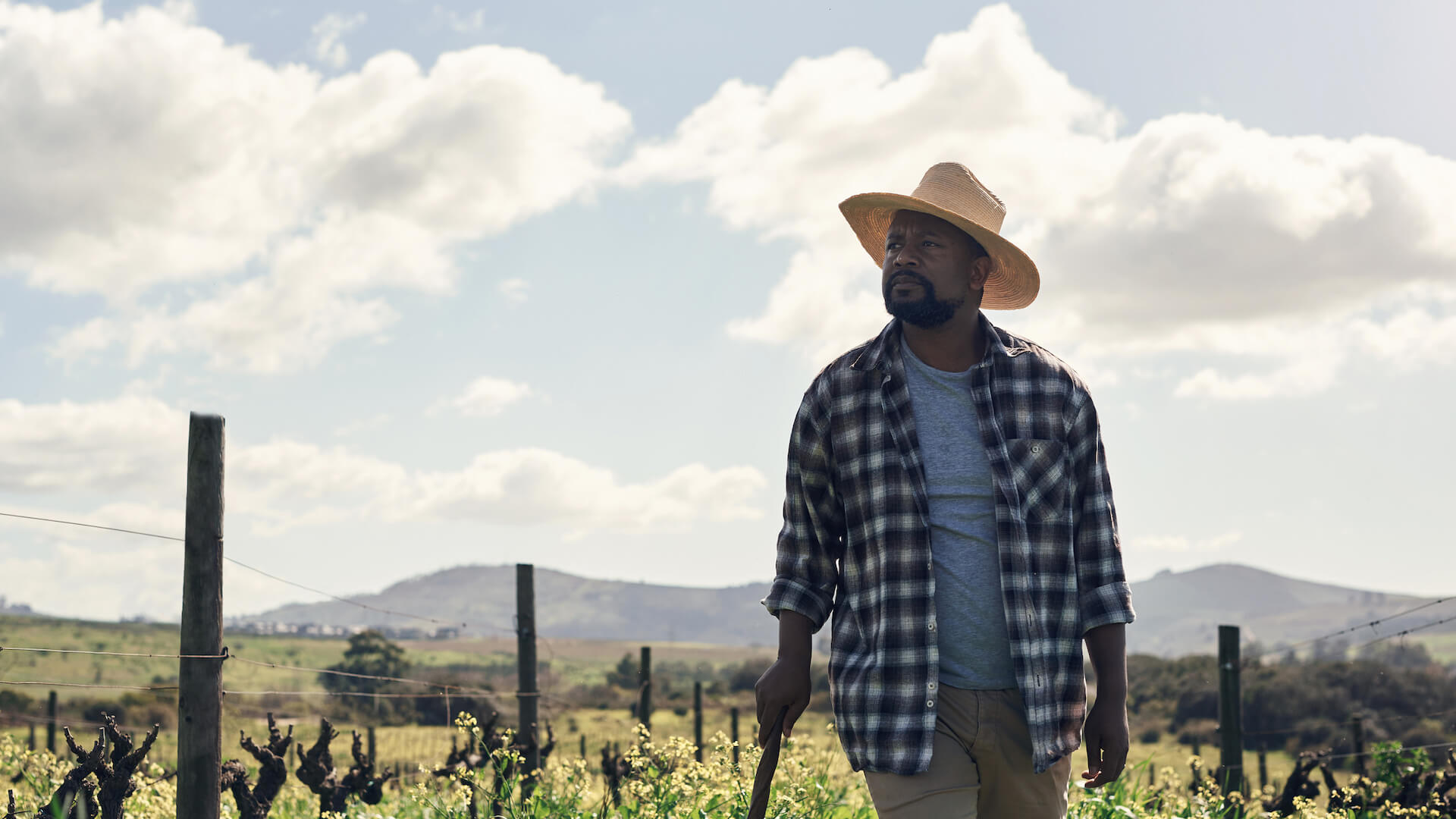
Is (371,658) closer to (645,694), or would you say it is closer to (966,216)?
(645,694)

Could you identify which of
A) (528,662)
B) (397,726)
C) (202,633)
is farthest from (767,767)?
(397,726)

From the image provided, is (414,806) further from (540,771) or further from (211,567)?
(211,567)

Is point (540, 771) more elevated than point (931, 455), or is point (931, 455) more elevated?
point (931, 455)

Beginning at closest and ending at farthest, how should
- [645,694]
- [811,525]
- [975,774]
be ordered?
[975,774]
[811,525]
[645,694]

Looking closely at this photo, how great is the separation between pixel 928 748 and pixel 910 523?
2.04 feet

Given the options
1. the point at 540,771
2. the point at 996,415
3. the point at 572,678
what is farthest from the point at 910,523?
the point at 572,678

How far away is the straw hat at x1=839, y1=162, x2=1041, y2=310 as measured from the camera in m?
3.90

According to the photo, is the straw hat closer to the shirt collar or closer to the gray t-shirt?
the shirt collar

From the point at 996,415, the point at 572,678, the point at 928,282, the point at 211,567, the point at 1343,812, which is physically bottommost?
the point at 572,678

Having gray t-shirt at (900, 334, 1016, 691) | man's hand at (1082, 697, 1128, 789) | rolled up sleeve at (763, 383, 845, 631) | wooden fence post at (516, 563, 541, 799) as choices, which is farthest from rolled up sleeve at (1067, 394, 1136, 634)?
wooden fence post at (516, 563, 541, 799)

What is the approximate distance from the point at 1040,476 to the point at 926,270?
72cm

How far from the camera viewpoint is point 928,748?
337 cm

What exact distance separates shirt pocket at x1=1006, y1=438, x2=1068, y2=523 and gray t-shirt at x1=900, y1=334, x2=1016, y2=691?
10cm

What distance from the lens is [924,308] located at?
3.79m
